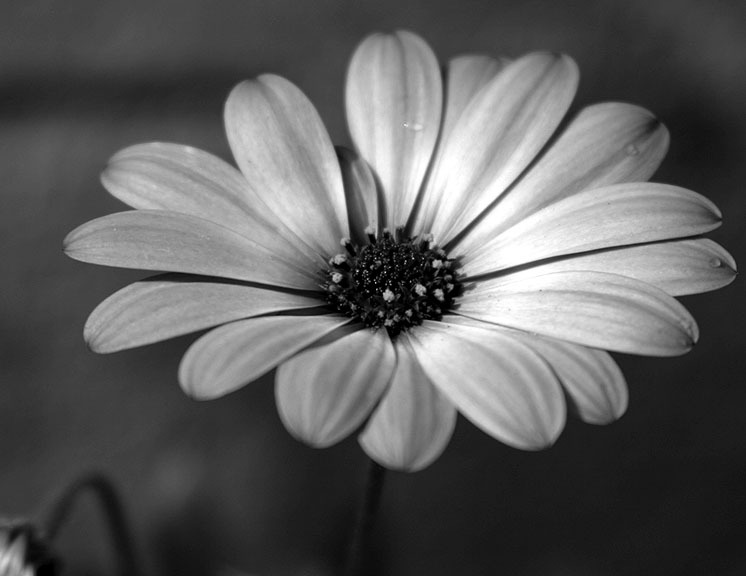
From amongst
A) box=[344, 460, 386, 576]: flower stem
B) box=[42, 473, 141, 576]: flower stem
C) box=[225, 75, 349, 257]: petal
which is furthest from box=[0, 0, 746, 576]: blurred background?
box=[225, 75, 349, 257]: petal

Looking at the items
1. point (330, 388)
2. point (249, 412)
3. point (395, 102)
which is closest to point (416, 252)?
point (395, 102)

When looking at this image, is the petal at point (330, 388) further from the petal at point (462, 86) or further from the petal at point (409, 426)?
the petal at point (462, 86)

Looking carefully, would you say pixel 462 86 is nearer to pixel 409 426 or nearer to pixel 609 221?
pixel 609 221

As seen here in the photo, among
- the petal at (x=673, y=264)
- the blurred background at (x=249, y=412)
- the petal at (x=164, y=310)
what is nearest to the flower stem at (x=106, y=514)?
the petal at (x=164, y=310)

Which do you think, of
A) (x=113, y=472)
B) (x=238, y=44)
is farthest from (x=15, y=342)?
(x=238, y=44)

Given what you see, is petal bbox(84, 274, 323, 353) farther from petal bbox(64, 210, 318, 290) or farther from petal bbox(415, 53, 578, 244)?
petal bbox(415, 53, 578, 244)
